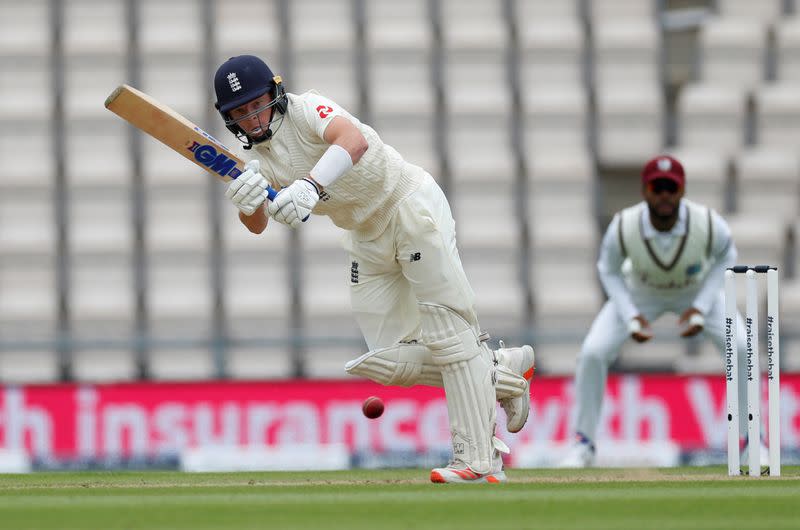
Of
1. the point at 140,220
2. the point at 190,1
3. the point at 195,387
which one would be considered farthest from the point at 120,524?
the point at 190,1

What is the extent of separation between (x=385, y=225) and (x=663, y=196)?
2163 millimetres

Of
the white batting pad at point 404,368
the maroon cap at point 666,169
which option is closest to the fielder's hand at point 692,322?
the maroon cap at point 666,169

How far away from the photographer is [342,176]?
528 cm

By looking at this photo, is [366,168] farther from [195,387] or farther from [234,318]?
[234,318]

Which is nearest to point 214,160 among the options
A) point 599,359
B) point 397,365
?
point 397,365

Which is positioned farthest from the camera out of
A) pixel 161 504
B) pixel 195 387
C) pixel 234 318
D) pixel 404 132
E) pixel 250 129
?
pixel 404 132

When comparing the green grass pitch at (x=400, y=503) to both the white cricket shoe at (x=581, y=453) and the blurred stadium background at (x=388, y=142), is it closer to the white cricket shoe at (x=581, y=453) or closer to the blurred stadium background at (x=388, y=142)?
the white cricket shoe at (x=581, y=453)

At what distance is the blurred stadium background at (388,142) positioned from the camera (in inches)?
400

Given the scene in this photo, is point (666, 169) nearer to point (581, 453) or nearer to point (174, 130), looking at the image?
point (581, 453)

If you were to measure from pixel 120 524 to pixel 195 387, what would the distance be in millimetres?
4964

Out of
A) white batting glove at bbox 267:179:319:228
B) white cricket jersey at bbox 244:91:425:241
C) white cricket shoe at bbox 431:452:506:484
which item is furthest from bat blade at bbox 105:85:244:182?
white cricket shoe at bbox 431:452:506:484

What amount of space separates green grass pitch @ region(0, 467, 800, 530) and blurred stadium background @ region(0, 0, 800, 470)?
4.14 m

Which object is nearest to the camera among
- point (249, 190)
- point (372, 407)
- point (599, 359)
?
point (249, 190)

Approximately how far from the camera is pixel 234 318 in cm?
1014
